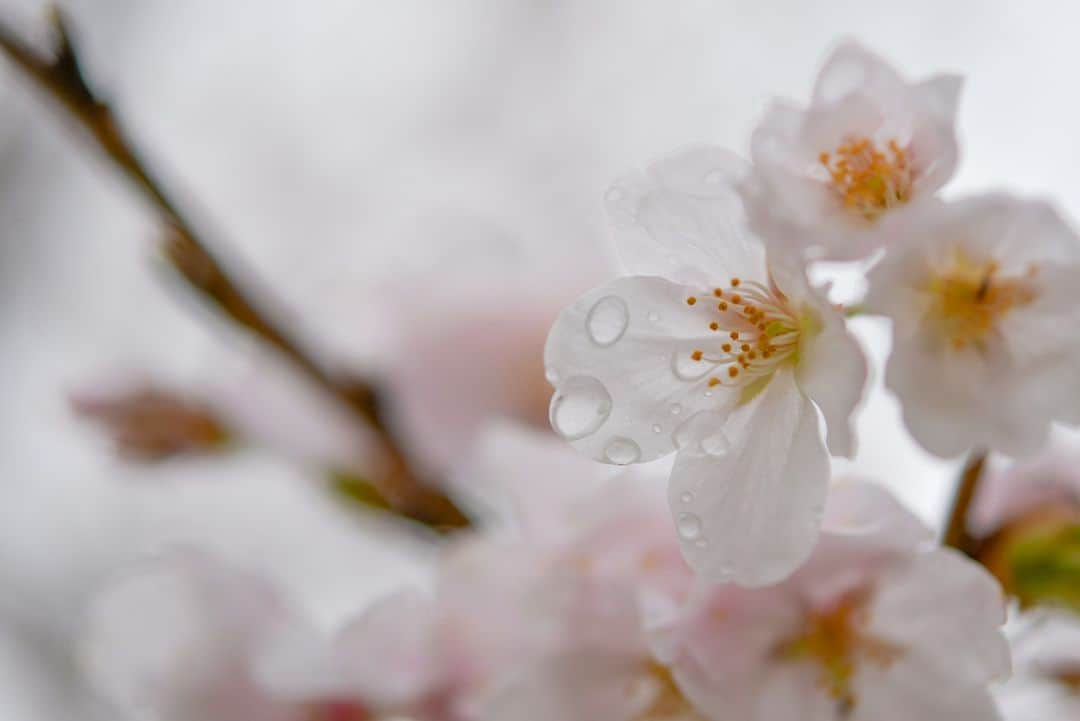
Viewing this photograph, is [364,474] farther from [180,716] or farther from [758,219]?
[758,219]

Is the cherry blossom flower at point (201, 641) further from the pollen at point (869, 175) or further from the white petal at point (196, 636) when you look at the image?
the pollen at point (869, 175)

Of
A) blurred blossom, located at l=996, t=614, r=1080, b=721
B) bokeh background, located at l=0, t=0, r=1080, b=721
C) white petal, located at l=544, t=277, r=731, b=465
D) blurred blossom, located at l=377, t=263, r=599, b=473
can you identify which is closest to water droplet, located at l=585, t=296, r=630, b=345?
white petal, located at l=544, t=277, r=731, b=465

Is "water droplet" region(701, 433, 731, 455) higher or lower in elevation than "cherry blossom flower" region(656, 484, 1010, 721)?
higher

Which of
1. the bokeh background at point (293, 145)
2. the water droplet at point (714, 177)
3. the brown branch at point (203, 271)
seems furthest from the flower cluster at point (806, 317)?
the bokeh background at point (293, 145)

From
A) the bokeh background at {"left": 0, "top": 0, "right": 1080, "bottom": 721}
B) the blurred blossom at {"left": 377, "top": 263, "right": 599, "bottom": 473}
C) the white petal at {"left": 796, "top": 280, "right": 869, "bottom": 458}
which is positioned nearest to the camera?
the white petal at {"left": 796, "top": 280, "right": 869, "bottom": 458}

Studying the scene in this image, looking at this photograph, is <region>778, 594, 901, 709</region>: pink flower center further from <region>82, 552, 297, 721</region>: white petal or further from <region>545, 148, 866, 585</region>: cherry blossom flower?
<region>82, 552, 297, 721</region>: white petal

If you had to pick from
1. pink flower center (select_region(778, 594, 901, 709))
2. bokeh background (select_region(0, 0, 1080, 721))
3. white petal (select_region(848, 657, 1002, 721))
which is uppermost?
bokeh background (select_region(0, 0, 1080, 721))

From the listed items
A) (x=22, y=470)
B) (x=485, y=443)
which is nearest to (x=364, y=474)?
(x=485, y=443)

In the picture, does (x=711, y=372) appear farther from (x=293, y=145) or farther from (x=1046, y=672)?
(x=293, y=145)
